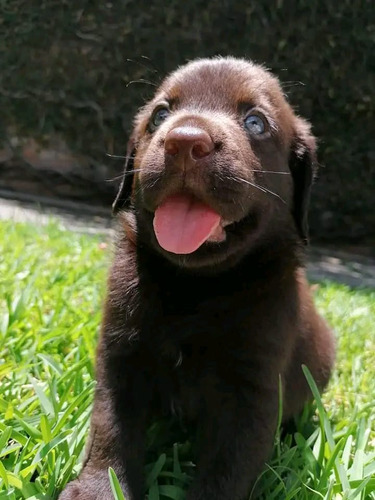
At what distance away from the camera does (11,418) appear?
1.86 metres

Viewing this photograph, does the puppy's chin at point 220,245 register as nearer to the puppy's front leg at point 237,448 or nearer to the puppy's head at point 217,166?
the puppy's head at point 217,166

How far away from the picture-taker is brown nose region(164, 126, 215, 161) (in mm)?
1594

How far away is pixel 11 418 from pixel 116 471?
14.8 inches

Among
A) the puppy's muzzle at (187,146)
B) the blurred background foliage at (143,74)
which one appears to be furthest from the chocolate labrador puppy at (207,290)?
the blurred background foliage at (143,74)

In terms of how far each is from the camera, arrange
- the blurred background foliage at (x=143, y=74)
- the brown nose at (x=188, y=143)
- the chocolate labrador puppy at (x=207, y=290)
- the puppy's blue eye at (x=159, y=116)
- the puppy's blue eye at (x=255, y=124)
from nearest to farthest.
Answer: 1. the brown nose at (x=188, y=143)
2. the chocolate labrador puppy at (x=207, y=290)
3. the puppy's blue eye at (x=255, y=124)
4. the puppy's blue eye at (x=159, y=116)
5. the blurred background foliage at (x=143, y=74)

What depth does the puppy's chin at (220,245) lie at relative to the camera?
1.76 meters

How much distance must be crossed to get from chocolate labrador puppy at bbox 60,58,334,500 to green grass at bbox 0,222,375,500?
10 centimetres

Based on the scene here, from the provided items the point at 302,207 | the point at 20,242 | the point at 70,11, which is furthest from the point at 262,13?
the point at 302,207

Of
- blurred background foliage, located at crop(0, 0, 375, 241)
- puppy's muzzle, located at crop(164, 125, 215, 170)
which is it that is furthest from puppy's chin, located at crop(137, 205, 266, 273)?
blurred background foliage, located at crop(0, 0, 375, 241)

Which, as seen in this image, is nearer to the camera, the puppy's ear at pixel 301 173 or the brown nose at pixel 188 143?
the brown nose at pixel 188 143

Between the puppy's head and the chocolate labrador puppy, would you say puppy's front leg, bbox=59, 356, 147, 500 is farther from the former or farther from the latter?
the puppy's head

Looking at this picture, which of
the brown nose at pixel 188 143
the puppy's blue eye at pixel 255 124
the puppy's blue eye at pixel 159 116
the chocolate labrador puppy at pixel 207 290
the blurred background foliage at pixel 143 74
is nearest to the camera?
the brown nose at pixel 188 143

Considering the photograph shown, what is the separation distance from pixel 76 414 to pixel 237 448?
53 centimetres

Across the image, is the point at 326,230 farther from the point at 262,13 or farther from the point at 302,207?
the point at 302,207
